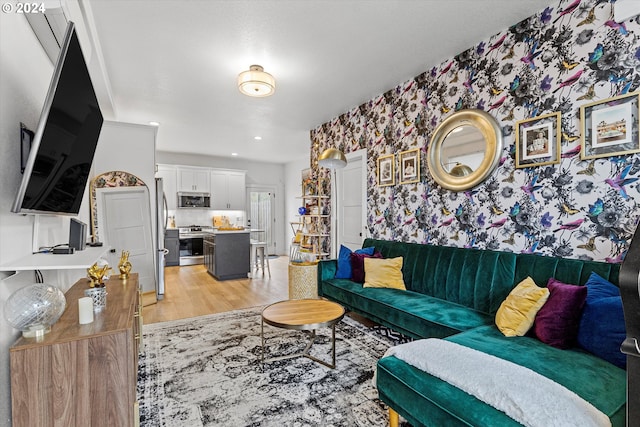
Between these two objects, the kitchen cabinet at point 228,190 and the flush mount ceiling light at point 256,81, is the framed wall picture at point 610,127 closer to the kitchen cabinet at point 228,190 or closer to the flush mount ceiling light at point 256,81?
the flush mount ceiling light at point 256,81

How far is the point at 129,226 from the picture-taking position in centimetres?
427

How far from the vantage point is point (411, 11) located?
2344 millimetres

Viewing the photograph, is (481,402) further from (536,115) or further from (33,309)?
(536,115)

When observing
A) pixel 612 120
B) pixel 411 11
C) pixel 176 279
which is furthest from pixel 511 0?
pixel 176 279

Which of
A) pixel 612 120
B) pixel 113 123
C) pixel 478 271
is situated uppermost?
pixel 113 123

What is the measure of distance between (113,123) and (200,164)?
3.78 m

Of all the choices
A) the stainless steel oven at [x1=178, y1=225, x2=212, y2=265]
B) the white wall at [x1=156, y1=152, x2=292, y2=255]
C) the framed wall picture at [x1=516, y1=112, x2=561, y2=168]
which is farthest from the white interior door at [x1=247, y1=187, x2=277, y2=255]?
the framed wall picture at [x1=516, y1=112, x2=561, y2=168]

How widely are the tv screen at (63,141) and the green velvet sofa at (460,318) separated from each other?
1.92 m

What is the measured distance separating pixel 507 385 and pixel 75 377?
1.87m

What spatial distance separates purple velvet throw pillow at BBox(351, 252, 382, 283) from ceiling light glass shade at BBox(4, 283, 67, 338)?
2685 millimetres

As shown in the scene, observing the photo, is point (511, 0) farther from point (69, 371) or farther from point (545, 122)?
Answer: point (69, 371)

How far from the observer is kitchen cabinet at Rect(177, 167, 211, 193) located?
7420 mm

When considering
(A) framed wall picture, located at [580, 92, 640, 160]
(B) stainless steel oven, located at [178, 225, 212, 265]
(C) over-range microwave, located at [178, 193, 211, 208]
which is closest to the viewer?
(A) framed wall picture, located at [580, 92, 640, 160]

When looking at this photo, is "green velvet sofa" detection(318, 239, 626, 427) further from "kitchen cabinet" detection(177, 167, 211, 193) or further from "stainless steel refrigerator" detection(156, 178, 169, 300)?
"kitchen cabinet" detection(177, 167, 211, 193)
